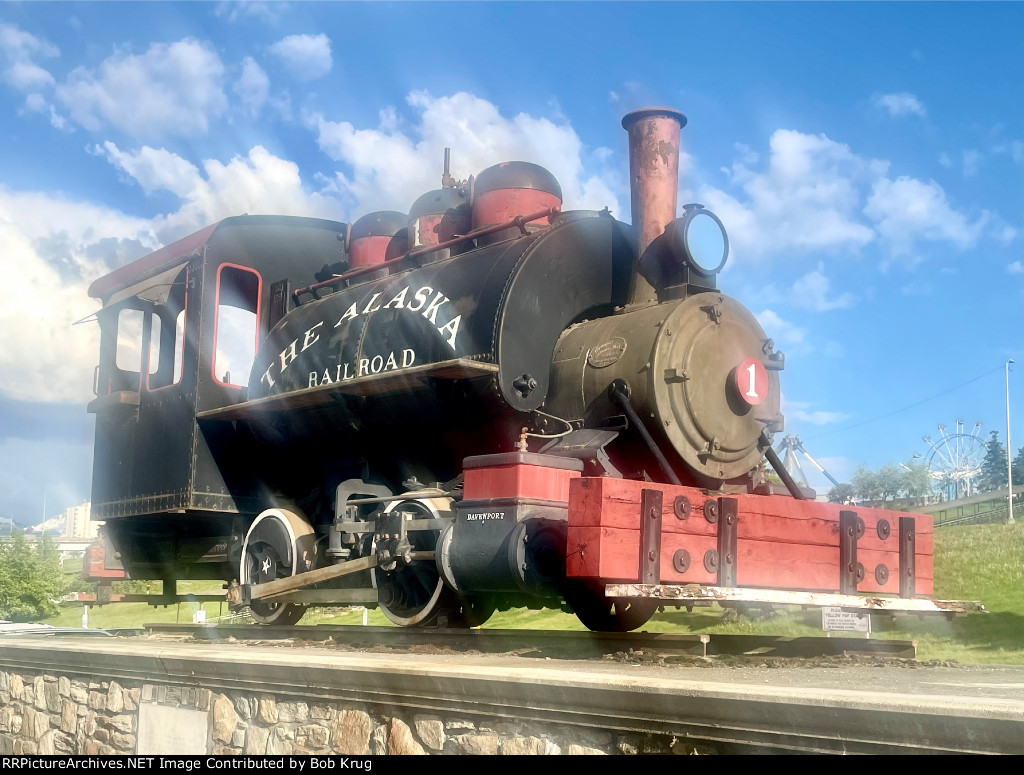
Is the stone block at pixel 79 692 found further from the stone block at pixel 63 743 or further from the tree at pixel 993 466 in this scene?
the tree at pixel 993 466

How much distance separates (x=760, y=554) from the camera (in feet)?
17.3

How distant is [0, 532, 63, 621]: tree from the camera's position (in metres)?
24.6

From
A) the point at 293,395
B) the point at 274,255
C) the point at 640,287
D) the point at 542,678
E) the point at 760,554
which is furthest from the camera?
the point at 274,255

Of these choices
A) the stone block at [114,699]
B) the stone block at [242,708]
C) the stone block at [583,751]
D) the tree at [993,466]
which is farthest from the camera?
the tree at [993,466]

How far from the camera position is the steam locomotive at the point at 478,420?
5238 millimetres

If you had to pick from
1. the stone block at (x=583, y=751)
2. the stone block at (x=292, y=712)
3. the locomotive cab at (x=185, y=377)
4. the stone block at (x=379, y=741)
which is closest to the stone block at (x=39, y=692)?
the locomotive cab at (x=185, y=377)

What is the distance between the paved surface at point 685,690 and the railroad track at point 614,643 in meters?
0.27

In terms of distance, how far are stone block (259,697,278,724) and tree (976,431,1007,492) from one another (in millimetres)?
49109

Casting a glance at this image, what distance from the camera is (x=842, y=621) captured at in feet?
16.5

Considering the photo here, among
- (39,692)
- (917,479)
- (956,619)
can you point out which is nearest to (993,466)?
(917,479)

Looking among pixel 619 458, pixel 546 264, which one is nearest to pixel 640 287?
pixel 546 264

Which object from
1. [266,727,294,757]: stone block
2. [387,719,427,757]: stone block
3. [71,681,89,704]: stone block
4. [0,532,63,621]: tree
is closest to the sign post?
[387,719,427,757]: stone block
